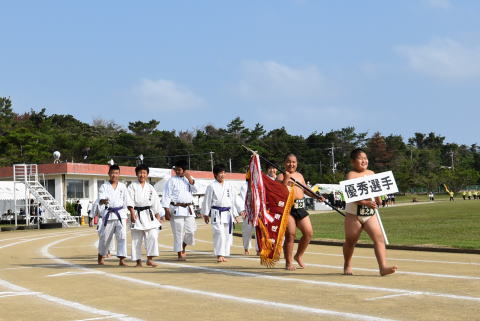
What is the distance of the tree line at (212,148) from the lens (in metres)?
83.5

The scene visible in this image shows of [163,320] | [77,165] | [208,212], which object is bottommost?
[163,320]

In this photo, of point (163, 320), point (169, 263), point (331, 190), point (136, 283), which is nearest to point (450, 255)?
point (169, 263)

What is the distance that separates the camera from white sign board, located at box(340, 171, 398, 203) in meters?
9.50

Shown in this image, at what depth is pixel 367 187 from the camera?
955 centimetres

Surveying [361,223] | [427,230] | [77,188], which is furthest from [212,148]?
[361,223]

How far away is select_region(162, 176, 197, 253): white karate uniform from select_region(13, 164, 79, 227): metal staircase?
1247 inches

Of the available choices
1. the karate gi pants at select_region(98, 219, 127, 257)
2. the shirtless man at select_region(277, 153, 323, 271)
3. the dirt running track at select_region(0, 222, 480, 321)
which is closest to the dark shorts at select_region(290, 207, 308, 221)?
the shirtless man at select_region(277, 153, 323, 271)

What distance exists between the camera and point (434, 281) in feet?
27.7

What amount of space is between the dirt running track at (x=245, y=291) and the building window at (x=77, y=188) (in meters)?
43.9

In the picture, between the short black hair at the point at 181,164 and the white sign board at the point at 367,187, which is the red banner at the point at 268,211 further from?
the short black hair at the point at 181,164

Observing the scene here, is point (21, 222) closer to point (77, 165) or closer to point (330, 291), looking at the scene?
point (77, 165)

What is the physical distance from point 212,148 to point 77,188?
176ft

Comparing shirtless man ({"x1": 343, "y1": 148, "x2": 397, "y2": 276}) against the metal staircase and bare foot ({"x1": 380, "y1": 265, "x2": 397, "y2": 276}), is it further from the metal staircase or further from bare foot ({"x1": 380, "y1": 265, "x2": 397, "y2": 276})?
the metal staircase

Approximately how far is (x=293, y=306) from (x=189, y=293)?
5.95ft
